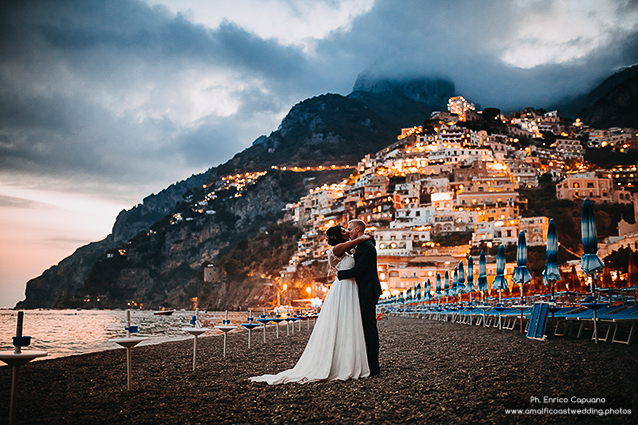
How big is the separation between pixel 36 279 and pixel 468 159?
561 feet

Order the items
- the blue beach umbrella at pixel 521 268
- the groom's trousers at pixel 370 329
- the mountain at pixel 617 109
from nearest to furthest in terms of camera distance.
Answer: the groom's trousers at pixel 370 329 → the blue beach umbrella at pixel 521 268 → the mountain at pixel 617 109

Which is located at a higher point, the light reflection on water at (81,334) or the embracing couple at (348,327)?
the embracing couple at (348,327)

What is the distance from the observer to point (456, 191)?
98.2 metres

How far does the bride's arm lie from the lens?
248 inches

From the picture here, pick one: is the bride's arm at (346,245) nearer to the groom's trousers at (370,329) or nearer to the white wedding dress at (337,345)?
the white wedding dress at (337,345)

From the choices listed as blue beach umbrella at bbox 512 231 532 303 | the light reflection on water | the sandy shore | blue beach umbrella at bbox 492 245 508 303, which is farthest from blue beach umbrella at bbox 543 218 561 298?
the light reflection on water

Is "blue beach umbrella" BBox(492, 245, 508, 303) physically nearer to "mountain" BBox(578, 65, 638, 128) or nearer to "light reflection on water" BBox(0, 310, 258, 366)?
"light reflection on water" BBox(0, 310, 258, 366)

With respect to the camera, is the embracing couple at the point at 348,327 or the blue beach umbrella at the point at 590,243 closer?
the embracing couple at the point at 348,327

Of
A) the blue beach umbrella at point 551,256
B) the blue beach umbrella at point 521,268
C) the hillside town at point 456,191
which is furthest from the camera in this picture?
the hillside town at point 456,191

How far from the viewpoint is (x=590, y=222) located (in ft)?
37.3

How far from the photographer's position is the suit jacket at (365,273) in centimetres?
625

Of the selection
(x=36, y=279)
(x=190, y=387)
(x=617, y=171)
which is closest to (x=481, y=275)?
(x=190, y=387)

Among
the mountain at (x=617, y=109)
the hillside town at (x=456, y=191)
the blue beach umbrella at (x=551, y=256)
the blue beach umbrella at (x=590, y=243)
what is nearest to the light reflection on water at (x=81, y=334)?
the blue beach umbrella at (x=590, y=243)

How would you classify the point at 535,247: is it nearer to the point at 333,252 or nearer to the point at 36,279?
the point at 333,252
